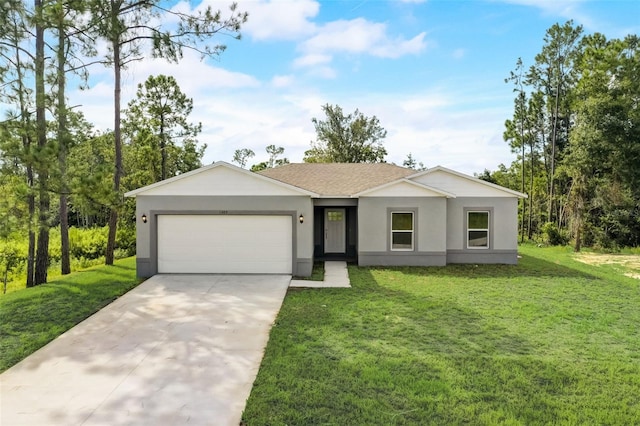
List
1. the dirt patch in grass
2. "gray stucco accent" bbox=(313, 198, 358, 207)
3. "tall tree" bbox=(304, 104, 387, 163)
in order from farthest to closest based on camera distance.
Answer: "tall tree" bbox=(304, 104, 387, 163) → "gray stucco accent" bbox=(313, 198, 358, 207) → the dirt patch in grass

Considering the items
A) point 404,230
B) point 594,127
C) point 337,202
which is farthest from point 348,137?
point 404,230

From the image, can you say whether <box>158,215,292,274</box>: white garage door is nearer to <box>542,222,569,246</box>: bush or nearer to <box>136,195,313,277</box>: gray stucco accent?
<box>136,195,313,277</box>: gray stucco accent

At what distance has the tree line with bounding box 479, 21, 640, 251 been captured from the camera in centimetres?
1997

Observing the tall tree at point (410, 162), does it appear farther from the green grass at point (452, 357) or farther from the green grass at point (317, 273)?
the green grass at point (452, 357)

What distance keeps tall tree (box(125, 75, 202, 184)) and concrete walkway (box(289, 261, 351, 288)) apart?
13.5 metres

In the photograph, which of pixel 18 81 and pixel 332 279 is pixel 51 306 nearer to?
pixel 18 81

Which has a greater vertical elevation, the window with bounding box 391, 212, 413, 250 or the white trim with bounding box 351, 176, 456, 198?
the white trim with bounding box 351, 176, 456, 198

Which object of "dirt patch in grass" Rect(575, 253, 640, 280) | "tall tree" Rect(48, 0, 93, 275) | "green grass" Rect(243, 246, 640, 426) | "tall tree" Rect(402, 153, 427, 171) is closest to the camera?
"green grass" Rect(243, 246, 640, 426)

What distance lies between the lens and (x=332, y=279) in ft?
39.2

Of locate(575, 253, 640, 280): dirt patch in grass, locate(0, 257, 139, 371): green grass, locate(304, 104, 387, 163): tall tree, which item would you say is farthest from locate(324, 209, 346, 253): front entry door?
locate(304, 104, 387, 163): tall tree

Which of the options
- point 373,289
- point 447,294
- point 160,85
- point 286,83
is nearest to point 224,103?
point 286,83

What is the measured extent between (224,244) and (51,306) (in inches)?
189

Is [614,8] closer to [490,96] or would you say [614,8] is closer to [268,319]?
[490,96]

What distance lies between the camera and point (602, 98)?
19906mm
